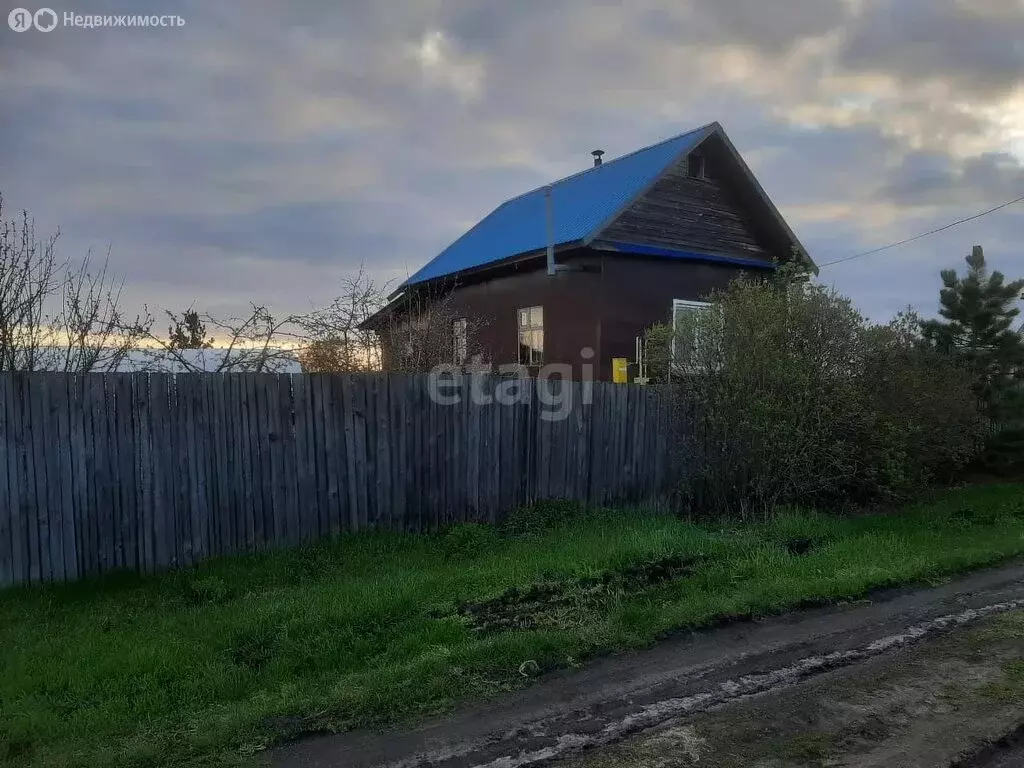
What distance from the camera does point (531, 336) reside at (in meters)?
16.0

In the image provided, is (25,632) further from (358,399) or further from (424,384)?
(424,384)

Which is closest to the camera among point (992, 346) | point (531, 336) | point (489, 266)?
point (992, 346)

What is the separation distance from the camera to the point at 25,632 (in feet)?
16.1

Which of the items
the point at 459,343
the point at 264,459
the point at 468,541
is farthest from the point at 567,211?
the point at 264,459

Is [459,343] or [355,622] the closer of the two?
[355,622]

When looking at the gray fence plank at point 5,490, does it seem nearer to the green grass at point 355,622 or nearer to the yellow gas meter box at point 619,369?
the green grass at point 355,622

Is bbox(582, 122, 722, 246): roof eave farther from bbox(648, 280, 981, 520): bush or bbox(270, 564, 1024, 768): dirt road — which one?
bbox(270, 564, 1024, 768): dirt road

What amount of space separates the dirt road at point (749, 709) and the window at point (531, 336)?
11.0 meters

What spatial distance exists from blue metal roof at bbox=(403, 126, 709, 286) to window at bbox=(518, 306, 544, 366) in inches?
58.9

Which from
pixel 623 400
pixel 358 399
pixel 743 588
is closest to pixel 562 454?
pixel 623 400

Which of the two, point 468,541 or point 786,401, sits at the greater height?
point 786,401

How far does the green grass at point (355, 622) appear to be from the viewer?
3.70 m

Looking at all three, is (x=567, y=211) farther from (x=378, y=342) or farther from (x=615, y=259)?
(x=378, y=342)

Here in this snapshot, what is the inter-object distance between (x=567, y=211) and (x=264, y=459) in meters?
11.2
